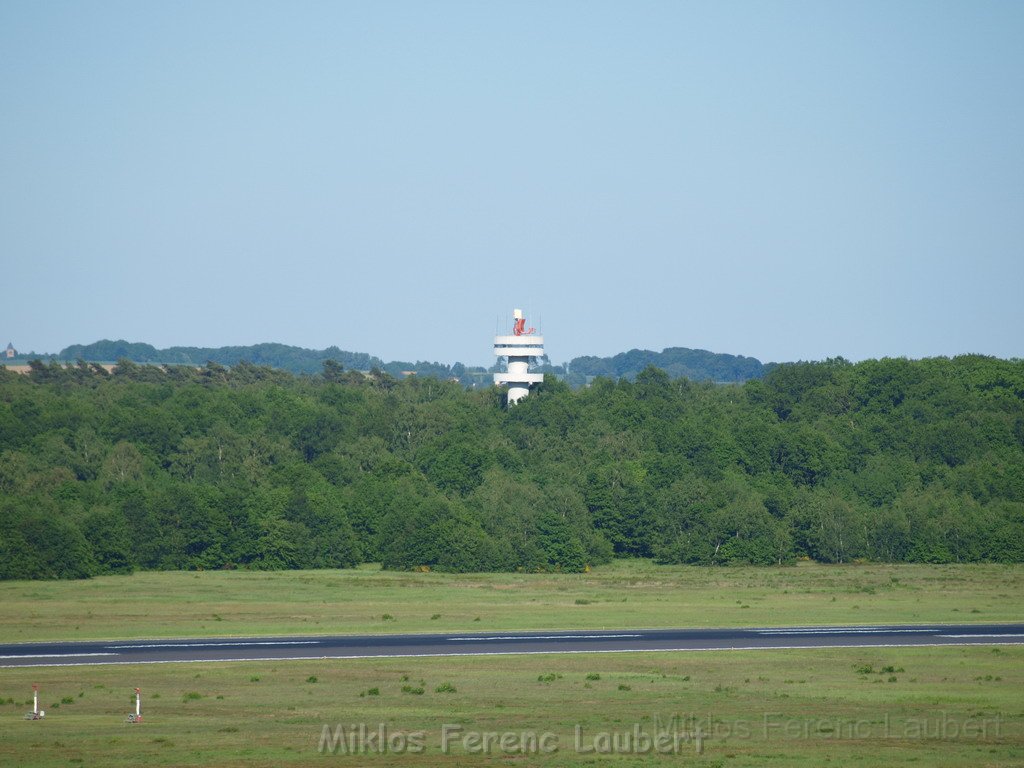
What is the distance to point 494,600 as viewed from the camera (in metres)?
88.7

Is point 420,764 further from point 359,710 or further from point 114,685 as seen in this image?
point 114,685

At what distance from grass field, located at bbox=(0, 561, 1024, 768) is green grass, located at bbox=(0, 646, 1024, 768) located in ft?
0.41

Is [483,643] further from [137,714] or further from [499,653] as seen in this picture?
[137,714]

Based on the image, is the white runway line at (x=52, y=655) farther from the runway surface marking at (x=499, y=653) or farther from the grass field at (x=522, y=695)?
the grass field at (x=522, y=695)

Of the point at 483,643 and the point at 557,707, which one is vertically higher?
the point at 483,643

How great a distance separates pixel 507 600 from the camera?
88625mm

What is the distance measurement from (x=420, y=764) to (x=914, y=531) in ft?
283

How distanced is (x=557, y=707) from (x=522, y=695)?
8.82 feet

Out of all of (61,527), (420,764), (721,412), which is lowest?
(420,764)

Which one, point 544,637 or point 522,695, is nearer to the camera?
point 522,695

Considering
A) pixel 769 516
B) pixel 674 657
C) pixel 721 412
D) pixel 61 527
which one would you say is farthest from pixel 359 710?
pixel 721 412

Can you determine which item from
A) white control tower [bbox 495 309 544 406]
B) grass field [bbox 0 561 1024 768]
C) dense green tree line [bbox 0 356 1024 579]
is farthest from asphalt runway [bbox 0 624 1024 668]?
white control tower [bbox 495 309 544 406]

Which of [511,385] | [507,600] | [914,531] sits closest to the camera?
[507,600]

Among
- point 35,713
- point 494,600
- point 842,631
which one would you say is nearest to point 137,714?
point 35,713
